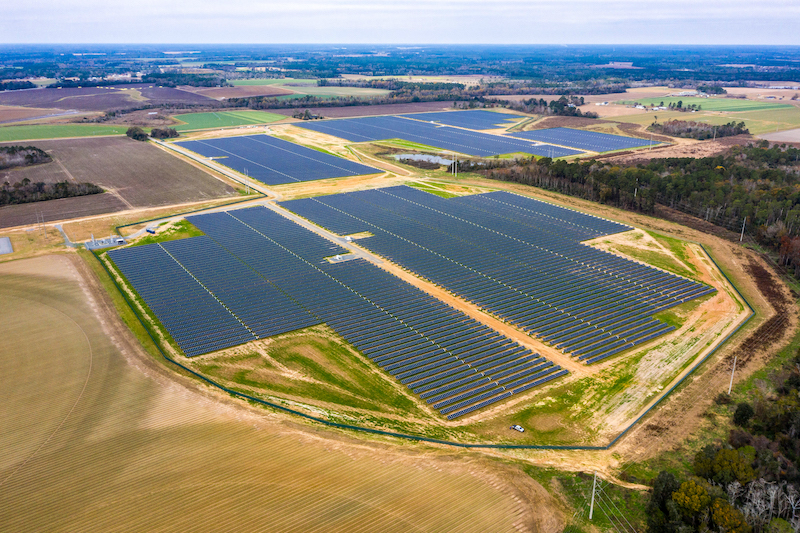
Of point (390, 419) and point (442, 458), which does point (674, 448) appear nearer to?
point (442, 458)

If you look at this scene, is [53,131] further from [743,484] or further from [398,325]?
[743,484]

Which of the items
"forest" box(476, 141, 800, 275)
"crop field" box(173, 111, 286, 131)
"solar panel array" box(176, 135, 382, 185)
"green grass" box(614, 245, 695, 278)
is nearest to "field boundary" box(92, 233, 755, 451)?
"green grass" box(614, 245, 695, 278)

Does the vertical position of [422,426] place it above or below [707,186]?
below

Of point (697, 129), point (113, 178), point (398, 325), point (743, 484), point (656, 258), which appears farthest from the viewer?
point (697, 129)

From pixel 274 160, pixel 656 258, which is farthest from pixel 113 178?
pixel 656 258

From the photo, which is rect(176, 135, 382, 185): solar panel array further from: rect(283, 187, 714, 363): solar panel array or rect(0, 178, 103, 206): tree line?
rect(0, 178, 103, 206): tree line

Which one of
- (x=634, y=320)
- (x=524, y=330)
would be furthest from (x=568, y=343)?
(x=634, y=320)
